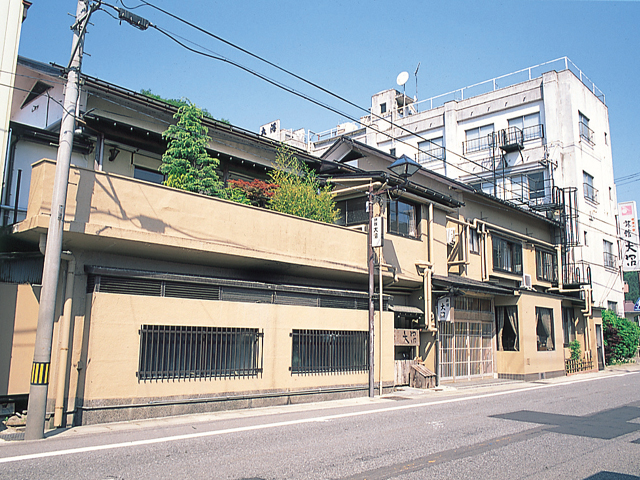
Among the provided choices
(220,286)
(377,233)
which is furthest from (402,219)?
(220,286)

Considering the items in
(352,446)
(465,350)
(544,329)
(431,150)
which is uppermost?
(431,150)

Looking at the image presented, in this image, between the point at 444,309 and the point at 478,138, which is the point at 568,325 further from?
the point at 478,138

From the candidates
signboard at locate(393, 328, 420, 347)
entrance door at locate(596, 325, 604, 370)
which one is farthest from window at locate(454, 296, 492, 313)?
entrance door at locate(596, 325, 604, 370)

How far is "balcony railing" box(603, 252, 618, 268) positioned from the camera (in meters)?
37.9

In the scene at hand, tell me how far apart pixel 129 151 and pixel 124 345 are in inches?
285

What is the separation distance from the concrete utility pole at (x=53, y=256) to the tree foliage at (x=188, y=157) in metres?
4.99

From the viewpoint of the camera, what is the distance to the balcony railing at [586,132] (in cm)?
3625

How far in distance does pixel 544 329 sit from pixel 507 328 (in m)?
2.60

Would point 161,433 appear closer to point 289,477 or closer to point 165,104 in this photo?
point 289,477

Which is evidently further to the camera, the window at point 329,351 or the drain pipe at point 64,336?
the window at point 329,351

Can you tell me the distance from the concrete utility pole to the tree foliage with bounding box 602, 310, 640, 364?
33539 mm

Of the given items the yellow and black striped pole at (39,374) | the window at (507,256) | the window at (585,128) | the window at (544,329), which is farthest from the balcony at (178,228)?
the window at (585,128)

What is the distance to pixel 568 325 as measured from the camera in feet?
98.2

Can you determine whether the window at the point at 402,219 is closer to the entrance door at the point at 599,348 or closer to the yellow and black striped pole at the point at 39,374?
the yellow and black striped pole at the point at 39,374
